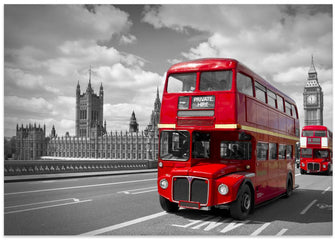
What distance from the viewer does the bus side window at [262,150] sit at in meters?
9.22

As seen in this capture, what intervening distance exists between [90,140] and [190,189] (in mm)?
131724

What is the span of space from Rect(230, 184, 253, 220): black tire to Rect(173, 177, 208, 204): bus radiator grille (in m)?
0.73

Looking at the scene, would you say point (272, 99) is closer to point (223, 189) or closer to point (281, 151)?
point (281, 151)

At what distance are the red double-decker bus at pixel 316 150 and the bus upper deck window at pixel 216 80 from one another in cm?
2009

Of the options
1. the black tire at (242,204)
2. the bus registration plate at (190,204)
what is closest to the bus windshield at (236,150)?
the black tire at (242,204)

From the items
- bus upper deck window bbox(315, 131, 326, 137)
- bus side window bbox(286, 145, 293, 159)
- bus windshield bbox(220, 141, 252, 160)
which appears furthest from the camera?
bus upper deck window bbox(315, 131, 326, 137)

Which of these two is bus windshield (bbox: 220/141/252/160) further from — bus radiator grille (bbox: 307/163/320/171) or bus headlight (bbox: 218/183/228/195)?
bus radiator grille (bbox: 307/163/320/171)

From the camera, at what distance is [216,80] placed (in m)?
8.20

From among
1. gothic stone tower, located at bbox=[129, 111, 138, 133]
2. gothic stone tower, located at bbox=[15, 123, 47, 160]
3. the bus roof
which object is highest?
gothic stone tower, located at bbox=[129, 111, 138, 133]

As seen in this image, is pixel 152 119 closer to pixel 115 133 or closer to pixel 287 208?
pixel 115 133

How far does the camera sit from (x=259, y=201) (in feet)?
30.2

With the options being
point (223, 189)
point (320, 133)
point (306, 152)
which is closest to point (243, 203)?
point (223, 189)

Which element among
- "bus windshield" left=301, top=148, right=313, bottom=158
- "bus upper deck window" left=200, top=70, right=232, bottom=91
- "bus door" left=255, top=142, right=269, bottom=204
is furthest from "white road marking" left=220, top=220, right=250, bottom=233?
"bus windshield" left=301, top=148, right=313, bottom=158

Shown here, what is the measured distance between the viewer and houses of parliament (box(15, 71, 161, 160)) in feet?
390
